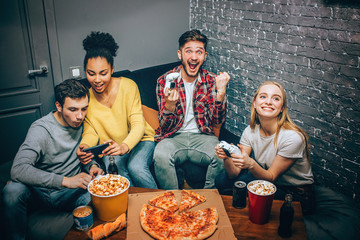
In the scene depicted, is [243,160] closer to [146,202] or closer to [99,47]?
[146,202]

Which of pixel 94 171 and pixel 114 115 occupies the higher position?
pixel 114 115

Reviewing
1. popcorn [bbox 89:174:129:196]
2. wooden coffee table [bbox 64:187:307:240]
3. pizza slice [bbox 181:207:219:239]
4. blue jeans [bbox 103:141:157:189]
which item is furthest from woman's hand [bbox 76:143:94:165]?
pizza slice [bbox 181:207:219:239]

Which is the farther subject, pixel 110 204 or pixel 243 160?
pixel 243 160

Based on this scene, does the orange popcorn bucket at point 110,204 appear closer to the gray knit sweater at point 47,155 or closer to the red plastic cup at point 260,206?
the gray knit sweater at point 47,155

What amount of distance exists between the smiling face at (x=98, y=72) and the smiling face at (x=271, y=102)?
1205 mm

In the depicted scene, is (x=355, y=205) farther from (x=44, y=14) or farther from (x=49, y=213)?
(x=44, y=14)

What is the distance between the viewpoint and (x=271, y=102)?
197 cm

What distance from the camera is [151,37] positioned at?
3.58 metres

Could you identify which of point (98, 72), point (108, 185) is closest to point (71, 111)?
point (98, 72)

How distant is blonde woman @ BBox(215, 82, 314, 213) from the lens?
6.20ft

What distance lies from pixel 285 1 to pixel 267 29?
29 centimetres

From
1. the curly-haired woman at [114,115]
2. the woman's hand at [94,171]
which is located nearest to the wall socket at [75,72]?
the curly-haired woman at [114,115]

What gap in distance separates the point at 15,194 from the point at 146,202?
83cm

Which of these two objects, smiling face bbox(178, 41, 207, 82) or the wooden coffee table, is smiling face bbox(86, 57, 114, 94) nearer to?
smiling face bbox(178, 41, 207, 82)
